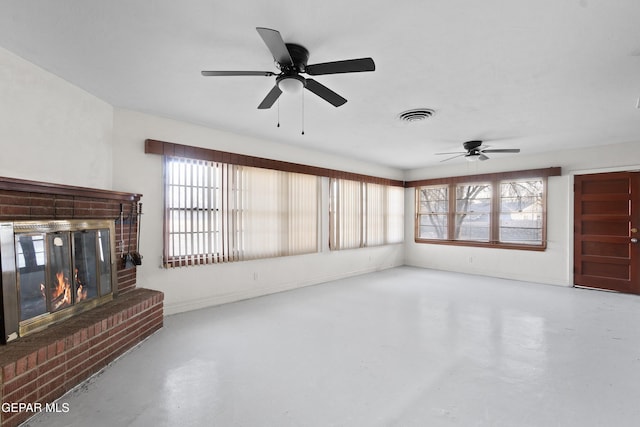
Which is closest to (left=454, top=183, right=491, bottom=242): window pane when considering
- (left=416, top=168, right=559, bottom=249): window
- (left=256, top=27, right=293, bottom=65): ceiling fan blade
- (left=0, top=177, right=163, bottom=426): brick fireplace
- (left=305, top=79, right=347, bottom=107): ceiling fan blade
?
(left=416, top=168, right=559, bottom=249): window

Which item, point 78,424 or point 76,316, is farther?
point 76,316

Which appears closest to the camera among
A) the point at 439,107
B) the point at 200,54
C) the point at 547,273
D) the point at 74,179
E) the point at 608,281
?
the point at 200,54

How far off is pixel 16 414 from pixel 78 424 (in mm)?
395

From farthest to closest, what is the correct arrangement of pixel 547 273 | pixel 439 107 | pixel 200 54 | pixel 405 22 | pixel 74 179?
pixel 547 273
pixel 439 107
pixel 74 179
pixel 200 54
pixel 405 22

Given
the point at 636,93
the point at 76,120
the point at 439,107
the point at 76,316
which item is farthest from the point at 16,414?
the point at 636,93

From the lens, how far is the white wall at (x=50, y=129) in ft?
8.45

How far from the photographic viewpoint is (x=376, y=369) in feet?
8.73

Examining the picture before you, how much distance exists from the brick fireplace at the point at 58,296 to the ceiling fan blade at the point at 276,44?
7.28 feet

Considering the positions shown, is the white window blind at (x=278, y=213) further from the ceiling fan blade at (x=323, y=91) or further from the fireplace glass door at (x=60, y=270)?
the ceiling fan blade at (x=323, y=91)

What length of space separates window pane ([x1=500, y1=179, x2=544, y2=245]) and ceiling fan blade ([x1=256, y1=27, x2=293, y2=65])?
640 cm

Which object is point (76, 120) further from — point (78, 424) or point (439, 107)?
point (439, 107)

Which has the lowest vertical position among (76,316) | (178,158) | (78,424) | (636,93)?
(78,424)

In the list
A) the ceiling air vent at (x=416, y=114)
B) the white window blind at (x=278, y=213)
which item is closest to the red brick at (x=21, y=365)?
the white window blind at (x=278, y=213)

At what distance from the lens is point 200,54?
2576 millimetres
